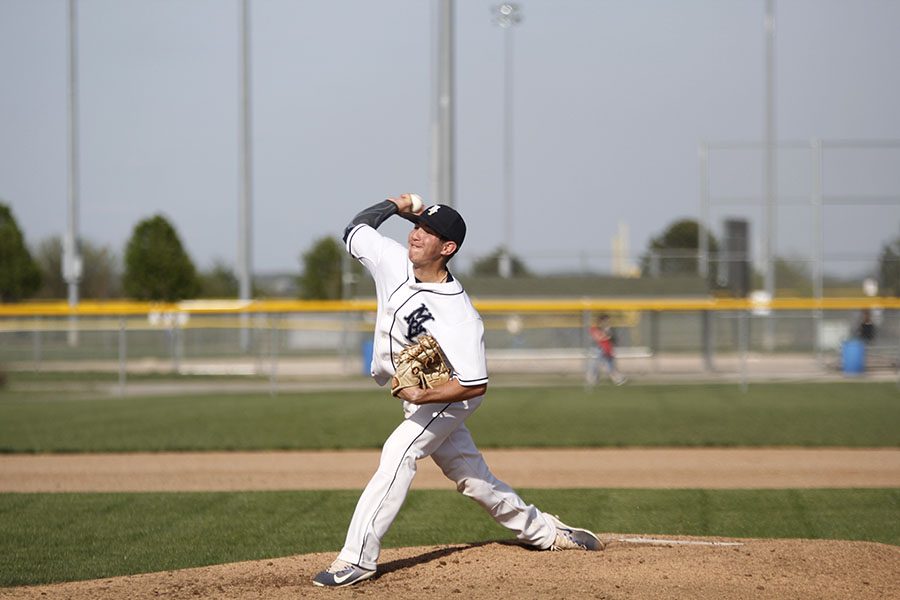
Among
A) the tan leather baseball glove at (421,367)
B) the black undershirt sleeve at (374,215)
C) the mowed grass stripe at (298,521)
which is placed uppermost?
the black undershirt sleeve at (374,215)

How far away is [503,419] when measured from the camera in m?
16.2

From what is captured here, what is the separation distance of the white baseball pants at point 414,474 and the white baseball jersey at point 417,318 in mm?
302

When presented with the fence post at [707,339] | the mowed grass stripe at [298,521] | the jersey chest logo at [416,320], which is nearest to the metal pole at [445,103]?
the mowed grass stripe at [298,521]

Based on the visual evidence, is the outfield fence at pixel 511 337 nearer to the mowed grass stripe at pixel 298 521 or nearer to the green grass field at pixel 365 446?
the green grass field at pixel 365 446

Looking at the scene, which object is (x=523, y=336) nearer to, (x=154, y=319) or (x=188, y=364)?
(x=188, y=364)

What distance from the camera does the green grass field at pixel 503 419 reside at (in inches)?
542

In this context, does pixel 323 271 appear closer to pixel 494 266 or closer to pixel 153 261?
pixel 494 266

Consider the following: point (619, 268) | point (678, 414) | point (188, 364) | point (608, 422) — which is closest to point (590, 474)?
point (608, 422)

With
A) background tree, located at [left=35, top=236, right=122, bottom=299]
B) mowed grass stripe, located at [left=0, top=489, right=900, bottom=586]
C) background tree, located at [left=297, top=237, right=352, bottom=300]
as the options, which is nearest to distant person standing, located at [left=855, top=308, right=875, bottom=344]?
mowed grass stripe, located at [left=0, top=489, right=900, bottom=586]

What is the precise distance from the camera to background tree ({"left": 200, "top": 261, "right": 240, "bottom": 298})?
182 feet

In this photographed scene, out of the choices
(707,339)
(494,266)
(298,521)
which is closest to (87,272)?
(494,266)

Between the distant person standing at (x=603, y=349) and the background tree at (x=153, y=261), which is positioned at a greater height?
the background tree at (x=153, y=261)

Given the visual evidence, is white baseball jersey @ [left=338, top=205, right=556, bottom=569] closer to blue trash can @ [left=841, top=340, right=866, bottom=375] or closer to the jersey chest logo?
the jersey chest logo

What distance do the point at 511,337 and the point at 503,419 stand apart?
1470cm
